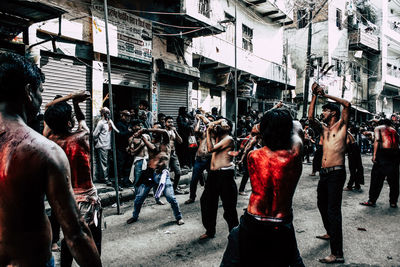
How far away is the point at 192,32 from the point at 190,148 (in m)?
4.69

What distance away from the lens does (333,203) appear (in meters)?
3.95

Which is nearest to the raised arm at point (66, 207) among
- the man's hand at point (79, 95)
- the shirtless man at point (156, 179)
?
the man's hand at point (79, 95)

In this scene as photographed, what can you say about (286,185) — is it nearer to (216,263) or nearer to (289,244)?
(289,244)

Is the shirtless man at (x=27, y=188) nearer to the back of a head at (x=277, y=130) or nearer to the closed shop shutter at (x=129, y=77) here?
the back of a head at (x=277, y=130)

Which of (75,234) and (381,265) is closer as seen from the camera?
(75,234)

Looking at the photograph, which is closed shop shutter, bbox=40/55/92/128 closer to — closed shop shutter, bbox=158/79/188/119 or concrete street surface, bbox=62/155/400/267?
closed shop shutter, bbox=158/79/188/119

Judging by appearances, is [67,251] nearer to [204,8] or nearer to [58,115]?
[58,115]

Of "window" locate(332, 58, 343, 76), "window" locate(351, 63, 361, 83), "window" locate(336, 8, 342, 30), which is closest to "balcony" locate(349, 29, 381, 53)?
"window" locate(336, 8, 342, 30)

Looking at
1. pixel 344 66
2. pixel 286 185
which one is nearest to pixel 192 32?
pixel 286 185

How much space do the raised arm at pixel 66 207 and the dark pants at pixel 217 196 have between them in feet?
10.5

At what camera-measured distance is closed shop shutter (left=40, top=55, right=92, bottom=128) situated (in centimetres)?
800

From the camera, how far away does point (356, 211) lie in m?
6.23

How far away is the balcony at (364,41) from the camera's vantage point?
26.2 metres

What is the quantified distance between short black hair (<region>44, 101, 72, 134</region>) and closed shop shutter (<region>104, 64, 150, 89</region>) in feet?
22.1
